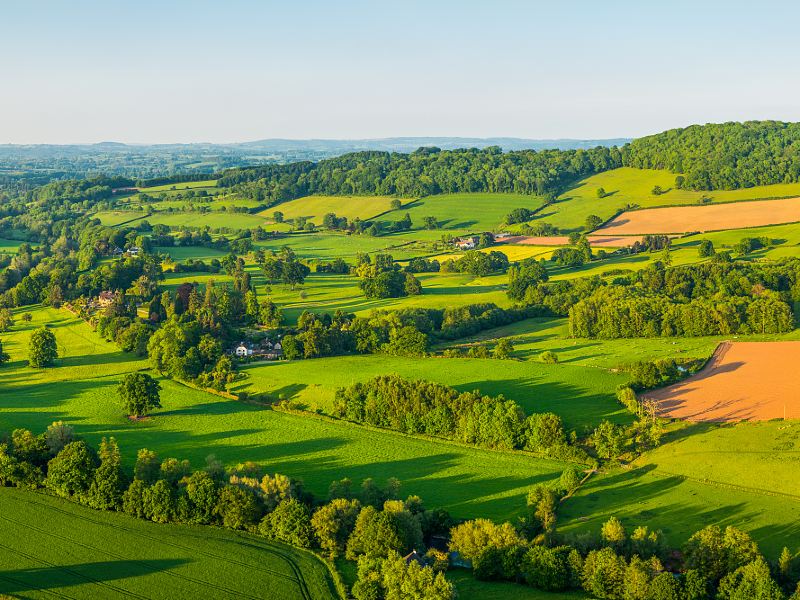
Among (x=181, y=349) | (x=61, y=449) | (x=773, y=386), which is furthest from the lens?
(x=181, y=349)

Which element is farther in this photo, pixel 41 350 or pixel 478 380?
pixel 41 350

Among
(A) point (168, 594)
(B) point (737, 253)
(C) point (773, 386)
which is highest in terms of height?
(B) point (737, 253)

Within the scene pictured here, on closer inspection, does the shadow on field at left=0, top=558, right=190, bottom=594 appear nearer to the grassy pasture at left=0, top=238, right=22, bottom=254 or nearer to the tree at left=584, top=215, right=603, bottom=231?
the tree at left=584, top=215, right=603, bottom=231

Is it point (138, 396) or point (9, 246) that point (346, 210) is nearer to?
point (9, 246)

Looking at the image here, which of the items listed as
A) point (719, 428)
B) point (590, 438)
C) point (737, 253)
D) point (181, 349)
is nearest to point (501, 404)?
point (590, 438)

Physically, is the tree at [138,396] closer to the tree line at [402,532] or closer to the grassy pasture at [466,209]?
the tree line at [402,532]

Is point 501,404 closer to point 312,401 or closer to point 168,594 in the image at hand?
point 312,401

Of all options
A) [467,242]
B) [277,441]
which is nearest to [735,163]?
[467,242]

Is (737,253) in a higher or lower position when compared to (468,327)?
higher
